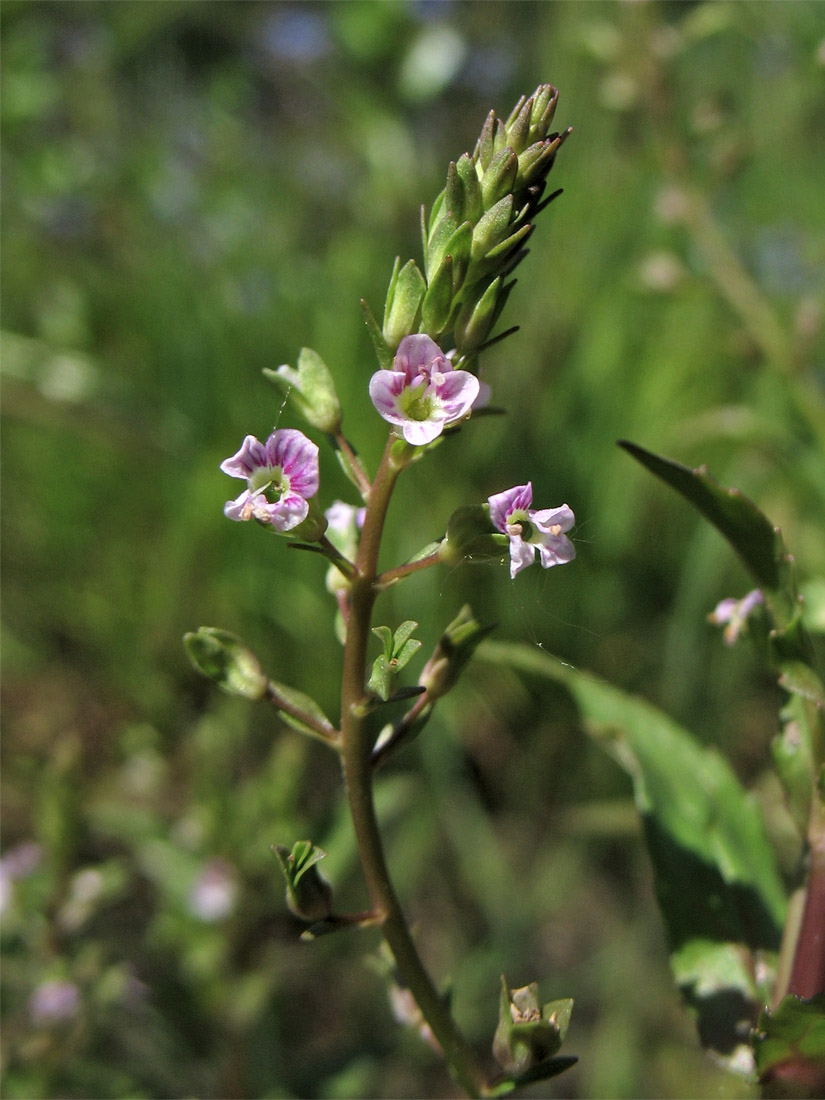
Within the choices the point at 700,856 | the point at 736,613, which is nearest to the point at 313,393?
the point at 736,613

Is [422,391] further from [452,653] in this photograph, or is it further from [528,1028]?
[528,1028]

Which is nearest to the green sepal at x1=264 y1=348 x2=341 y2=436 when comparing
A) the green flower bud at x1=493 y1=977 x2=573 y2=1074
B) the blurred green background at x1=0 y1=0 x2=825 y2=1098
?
the green flower bud at x1=493 y1=977 x2=573 y2=1074

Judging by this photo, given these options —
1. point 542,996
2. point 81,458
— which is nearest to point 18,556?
point 81,458

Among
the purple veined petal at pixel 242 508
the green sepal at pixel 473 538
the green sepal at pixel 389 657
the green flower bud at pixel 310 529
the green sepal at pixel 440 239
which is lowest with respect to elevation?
the green sepal at pixel 389 657

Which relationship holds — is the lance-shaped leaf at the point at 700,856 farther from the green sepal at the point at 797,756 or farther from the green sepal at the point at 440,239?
the green sepal at the point at 440,239

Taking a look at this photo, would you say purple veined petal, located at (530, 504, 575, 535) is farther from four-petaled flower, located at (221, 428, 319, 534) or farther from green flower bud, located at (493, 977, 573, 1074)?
green flower bud, located at (493, 977, 573, 1074)

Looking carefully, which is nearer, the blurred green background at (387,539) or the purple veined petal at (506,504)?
the purple veined petal at (506,504)

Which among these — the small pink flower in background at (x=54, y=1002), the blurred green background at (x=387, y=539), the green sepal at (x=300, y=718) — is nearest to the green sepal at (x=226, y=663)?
the green sepal at (x=300, y=718)
